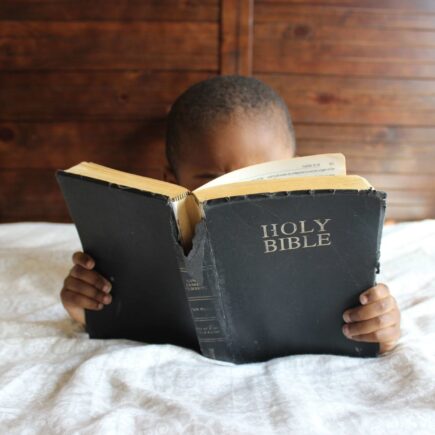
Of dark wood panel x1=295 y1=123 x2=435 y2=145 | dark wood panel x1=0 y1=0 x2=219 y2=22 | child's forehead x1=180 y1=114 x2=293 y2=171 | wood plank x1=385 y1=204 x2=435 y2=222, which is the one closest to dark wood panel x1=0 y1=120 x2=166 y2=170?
dark wood panel x1=0 y1=0 x2=219 y2=22

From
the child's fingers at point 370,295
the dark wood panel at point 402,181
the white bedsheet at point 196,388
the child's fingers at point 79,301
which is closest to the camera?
the white bedsheet at point 196,388

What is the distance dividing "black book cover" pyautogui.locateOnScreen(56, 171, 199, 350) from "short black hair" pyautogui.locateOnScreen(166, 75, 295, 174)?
29 cm

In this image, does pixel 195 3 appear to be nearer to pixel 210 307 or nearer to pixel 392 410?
pixel 210 307

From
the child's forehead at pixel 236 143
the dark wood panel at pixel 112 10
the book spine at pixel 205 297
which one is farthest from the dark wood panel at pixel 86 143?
the book spine at pixel 205 297

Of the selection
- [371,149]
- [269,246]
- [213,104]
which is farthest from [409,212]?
[269,246]

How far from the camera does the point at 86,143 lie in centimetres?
135

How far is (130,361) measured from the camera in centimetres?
60

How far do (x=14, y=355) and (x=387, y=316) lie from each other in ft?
1.49

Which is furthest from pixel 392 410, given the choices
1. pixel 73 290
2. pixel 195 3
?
pixel 195 3

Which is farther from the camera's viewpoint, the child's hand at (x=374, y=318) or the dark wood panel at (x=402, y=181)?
the dark wood panel at (x=402, y=181)

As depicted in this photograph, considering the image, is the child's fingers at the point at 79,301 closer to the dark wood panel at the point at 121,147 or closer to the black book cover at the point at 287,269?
the black book cover at the point at 287,269

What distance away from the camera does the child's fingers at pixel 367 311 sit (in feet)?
1.92

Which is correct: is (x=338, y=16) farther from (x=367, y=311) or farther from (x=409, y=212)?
(x=367, y=311)

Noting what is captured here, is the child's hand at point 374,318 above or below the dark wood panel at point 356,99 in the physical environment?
below
